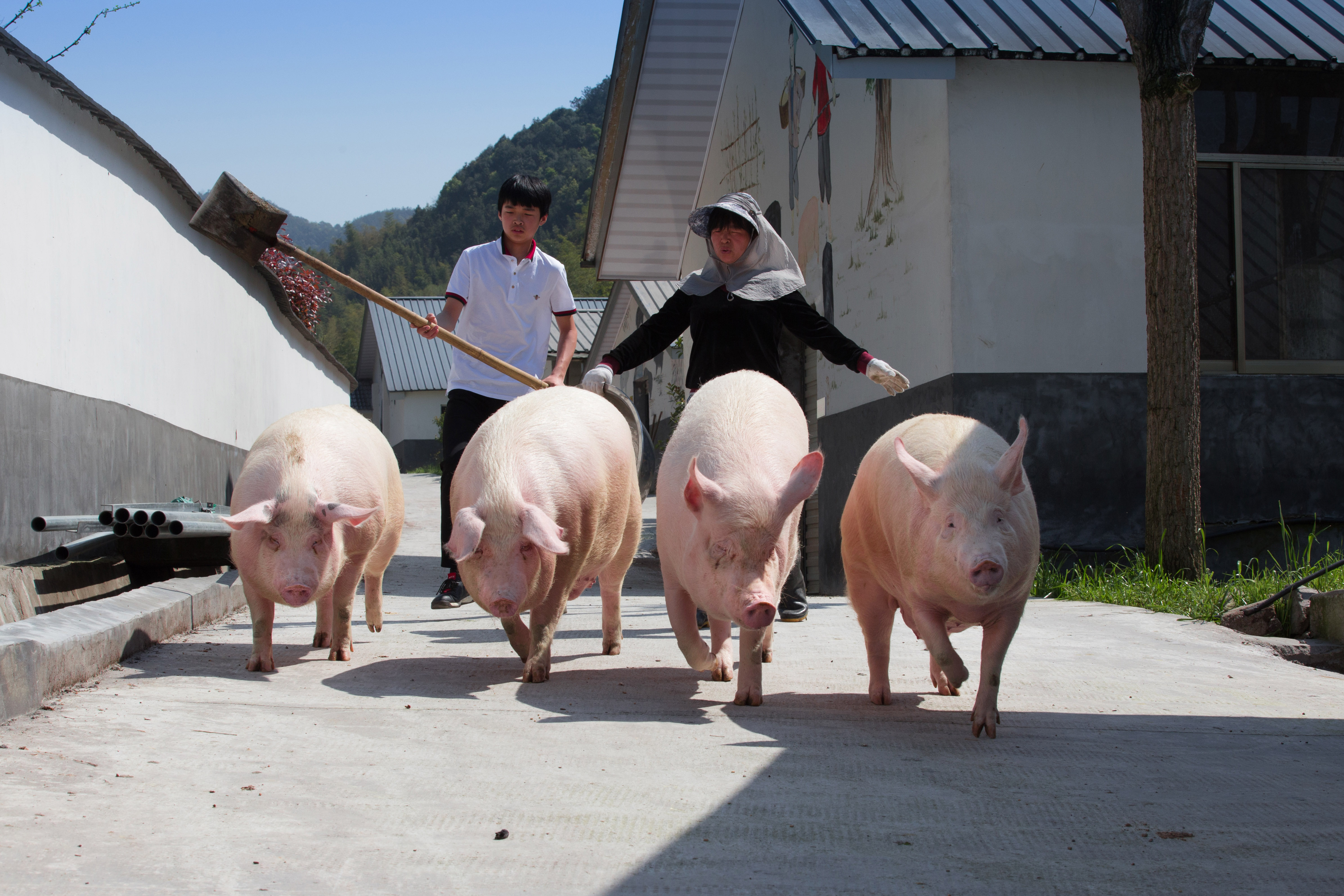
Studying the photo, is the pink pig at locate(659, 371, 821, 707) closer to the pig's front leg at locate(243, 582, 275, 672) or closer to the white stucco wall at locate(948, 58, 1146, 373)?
the pig's front leg at locate(243, 582, 275, 672)

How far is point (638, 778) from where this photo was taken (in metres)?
3.01

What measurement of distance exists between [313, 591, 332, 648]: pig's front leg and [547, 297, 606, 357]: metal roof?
25587 mm

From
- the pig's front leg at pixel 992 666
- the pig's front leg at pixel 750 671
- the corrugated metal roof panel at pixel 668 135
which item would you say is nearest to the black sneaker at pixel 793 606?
the pig's front leg at pixel 750 671

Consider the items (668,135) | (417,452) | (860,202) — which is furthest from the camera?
(417,452)

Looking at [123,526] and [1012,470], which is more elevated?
[1012,470]

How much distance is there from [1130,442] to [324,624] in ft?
18.8

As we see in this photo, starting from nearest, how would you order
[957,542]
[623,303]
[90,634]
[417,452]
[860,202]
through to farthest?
[957,542] < [90,634] < [860,202] < [623,303] < [417,452]

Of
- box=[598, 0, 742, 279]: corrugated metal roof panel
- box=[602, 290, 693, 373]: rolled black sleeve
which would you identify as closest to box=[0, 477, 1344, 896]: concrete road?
box=[602, 290, 693, 373]: rolled black sleeve

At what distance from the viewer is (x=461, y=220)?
275ft

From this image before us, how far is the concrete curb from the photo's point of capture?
340 cm

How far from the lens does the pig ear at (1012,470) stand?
3592 millimetres

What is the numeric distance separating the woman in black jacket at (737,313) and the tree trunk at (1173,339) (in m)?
2.61

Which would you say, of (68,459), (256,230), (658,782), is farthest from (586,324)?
(658,782)

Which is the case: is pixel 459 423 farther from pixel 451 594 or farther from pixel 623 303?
pixel 623 303
